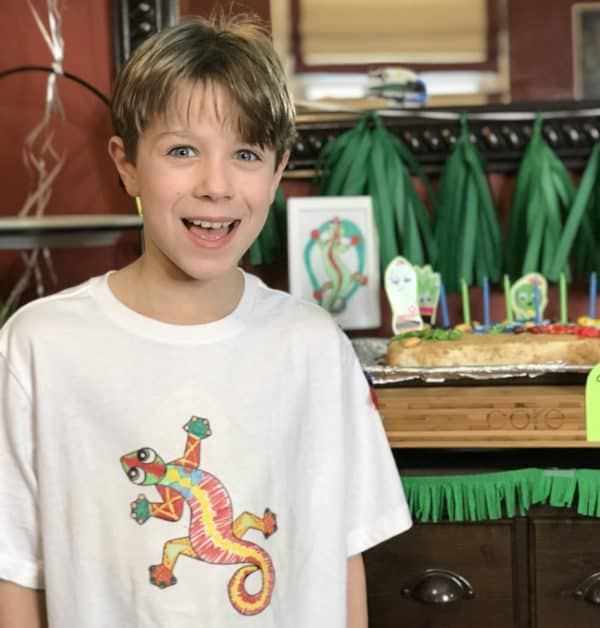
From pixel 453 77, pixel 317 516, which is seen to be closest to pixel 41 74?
pixel 453 77

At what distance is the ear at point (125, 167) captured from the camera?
1085 millimetres

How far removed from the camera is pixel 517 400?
1228mm

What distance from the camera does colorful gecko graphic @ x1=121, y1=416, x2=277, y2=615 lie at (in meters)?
1.04

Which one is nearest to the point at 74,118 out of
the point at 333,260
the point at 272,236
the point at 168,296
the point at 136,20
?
the point at 136,20

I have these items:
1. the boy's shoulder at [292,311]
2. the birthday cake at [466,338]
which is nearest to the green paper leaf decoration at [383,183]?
the birthday cake at [466,338]

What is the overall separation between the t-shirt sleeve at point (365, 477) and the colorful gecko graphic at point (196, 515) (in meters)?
0.14

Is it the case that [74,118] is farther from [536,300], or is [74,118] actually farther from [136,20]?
[536,300]

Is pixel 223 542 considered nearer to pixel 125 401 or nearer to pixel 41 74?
pixel 125 401

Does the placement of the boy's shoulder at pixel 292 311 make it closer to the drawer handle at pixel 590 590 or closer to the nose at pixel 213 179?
the nose at pixel 213 179

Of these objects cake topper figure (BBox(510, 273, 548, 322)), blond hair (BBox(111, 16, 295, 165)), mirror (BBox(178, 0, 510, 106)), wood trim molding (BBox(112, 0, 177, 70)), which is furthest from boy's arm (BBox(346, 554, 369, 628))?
wood trim molding (BBox(112, 0, 177, 70))

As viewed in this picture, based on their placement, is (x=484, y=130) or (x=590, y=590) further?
(x=484, y=130)

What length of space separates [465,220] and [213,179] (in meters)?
0.73

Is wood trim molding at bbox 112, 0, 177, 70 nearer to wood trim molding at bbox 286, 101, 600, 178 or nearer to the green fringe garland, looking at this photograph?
wood trim molding at bbox 286, 101, 600, 178

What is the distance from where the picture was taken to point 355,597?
3.82 feet
